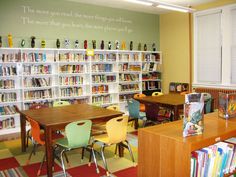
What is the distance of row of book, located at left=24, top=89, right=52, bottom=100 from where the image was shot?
6366 millimetres

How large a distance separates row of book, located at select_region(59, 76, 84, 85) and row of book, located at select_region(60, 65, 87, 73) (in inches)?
6.9

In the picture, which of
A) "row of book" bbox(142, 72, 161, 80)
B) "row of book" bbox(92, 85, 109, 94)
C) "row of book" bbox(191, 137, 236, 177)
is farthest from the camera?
"row of book" bbox(142, 72, 161, 80)

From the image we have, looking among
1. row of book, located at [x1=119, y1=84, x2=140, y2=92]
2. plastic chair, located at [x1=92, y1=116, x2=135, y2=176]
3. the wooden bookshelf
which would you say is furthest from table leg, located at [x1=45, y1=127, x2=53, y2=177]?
row of book, located at [x1=119, y1=84, x2=140, y2=92]

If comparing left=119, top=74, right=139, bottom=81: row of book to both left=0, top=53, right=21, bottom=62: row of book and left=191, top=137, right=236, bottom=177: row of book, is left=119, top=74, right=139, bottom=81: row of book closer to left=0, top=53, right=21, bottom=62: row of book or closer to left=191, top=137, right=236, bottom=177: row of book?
left=0, top=53, right=21, bottom=62: row of book

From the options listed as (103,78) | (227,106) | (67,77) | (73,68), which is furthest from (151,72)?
(227,106)

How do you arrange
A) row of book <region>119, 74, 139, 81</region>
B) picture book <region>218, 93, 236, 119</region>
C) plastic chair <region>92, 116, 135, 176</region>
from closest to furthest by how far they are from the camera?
picture book <region>218, 93, 236, 119</region> < plastic chair <region>92, 116, 135, 176</region> < row of book <region>119, 74, 139, 81</region>

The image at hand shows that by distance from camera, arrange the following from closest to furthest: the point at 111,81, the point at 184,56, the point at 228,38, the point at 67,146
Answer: the point at 67,146 → the point at 228,38 → the point at 111,81 → the point at 184,56

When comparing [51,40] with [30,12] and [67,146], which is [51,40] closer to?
[30,12]

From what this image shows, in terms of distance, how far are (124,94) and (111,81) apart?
72 centimetres

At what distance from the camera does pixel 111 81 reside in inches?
300

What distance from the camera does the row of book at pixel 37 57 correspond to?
6250 mm

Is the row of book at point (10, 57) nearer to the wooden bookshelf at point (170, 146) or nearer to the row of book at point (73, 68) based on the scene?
the row of book at point (73, 68)

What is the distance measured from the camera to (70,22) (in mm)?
7082

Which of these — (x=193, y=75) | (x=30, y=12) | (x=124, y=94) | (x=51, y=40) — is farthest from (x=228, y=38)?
(x=30, y=12)
